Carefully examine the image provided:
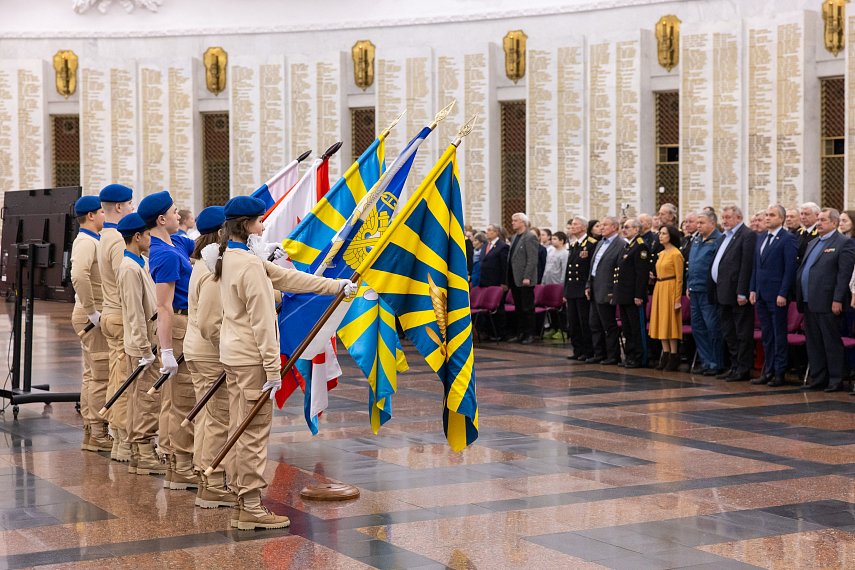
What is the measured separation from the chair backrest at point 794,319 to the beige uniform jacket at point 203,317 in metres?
7.42

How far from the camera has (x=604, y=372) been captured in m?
12.9

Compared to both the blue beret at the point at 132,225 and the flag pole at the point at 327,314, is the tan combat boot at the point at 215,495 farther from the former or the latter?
the blue beret at the point at 132,225

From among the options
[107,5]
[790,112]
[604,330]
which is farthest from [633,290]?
[107,5]

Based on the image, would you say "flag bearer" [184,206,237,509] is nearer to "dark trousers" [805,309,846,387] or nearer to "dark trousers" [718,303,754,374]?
"dark trousers" [805,309,846,387]

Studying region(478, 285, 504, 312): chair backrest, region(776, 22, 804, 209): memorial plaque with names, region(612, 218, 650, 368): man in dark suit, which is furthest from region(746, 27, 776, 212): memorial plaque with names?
region(612, 218, 650, 368): man in dark suit

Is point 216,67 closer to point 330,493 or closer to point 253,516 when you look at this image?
point 330,493

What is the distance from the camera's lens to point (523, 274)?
16.3 m

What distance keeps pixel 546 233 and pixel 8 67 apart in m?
13.3

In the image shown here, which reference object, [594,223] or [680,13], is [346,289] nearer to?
[594,223]

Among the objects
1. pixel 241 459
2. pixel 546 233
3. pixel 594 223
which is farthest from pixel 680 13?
pixel 241 459

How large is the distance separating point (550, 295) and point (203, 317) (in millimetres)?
10523

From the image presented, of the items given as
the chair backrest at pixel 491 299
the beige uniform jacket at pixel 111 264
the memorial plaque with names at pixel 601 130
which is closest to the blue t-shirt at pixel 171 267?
the beige uniform jacket at pixel 111 264

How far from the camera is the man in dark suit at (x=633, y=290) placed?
13.2 m

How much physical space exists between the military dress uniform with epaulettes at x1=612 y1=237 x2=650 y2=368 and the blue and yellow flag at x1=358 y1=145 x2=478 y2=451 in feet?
22.2
